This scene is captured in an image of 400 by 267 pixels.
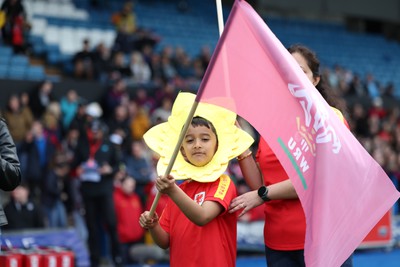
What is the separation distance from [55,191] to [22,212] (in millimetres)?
818

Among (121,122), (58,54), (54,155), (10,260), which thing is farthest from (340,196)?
(58,54)

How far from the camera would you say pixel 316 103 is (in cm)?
430

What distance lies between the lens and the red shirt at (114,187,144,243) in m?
11.1

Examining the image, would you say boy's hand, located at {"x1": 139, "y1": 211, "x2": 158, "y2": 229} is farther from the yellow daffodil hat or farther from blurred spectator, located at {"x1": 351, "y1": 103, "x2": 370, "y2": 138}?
blurred spectator, located at {"x1": 351, "y1": 103, "x2": 370, "y2": 138}

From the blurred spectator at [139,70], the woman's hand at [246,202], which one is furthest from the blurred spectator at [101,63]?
the woman's hand at [246,202]

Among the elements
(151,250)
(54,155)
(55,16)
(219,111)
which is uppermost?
(55,16)

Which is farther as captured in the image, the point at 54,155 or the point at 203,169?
the point at 54,155

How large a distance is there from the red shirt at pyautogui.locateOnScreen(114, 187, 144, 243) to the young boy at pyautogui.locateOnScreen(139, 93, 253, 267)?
638 cm

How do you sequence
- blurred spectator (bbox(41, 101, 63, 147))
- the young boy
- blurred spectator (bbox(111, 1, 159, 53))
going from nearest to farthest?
the young boy → blurred spectator (bbox(41, 101, 63, 147)) → blurred spectator (bbox(111, 1, 159, 53))

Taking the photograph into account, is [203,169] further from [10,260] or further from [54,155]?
[54,155]

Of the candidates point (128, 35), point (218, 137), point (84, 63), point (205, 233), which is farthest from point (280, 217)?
point (128, 35)

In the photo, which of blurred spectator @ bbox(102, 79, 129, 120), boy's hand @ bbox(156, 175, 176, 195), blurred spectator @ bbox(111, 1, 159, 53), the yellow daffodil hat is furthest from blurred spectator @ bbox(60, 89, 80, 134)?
boy's hand @ bbox(156, 175, 176, 195)

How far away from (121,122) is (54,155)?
1682 millimetres

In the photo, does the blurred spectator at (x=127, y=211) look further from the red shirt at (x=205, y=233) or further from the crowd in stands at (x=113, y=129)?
the red shirt at (x=205, y=233)
